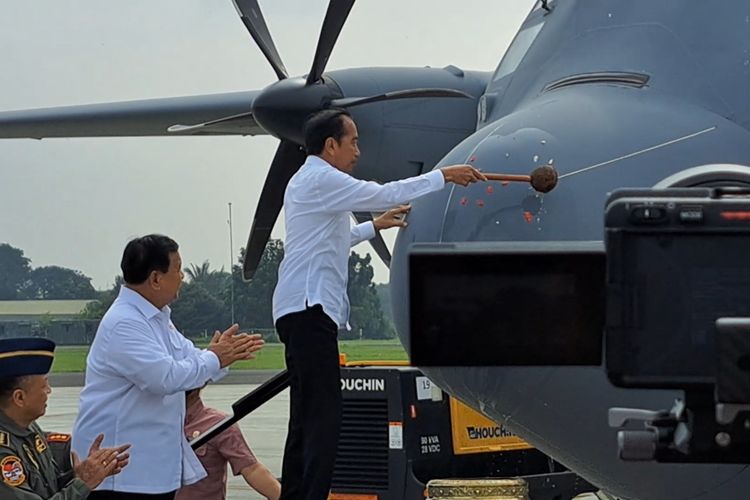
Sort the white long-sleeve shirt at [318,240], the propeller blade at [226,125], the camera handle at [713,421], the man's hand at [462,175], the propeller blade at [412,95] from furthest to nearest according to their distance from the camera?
the propeller blade at [226,125], the propeller blade at [412,95], the white long-sleeve shirt at [318,240], the man's hand at [462,175], the camera handle at [713,421]

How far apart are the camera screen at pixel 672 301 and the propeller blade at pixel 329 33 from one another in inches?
355

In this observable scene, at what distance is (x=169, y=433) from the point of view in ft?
15.9

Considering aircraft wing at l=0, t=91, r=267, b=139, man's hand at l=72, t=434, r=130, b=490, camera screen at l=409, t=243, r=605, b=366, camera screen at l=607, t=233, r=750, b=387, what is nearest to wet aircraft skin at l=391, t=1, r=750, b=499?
man's hand at l=72, t=434, r=130, b=490

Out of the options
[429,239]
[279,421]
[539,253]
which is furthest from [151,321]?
[279,421]

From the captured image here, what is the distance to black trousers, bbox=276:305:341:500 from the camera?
16.4 ft

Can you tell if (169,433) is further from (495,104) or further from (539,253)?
(539,253)

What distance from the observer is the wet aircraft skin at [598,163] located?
13.0 ft

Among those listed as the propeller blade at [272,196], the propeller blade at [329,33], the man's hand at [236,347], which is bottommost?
the man's hand at [236,347]

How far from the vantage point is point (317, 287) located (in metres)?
5.15

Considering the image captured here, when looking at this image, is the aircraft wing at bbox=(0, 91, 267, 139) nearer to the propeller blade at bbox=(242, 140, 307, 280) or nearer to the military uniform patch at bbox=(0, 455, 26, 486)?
the propeller blade at bbox=(242, 140, 307, 280)

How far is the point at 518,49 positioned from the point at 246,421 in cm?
1595

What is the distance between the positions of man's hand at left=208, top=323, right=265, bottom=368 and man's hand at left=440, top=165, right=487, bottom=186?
102cm

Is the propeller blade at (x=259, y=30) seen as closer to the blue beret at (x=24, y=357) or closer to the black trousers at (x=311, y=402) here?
the black trousers at (x=311, y=402)

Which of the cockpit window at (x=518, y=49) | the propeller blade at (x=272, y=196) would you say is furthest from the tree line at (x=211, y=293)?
the cockpit window at (x=518, y=49)
